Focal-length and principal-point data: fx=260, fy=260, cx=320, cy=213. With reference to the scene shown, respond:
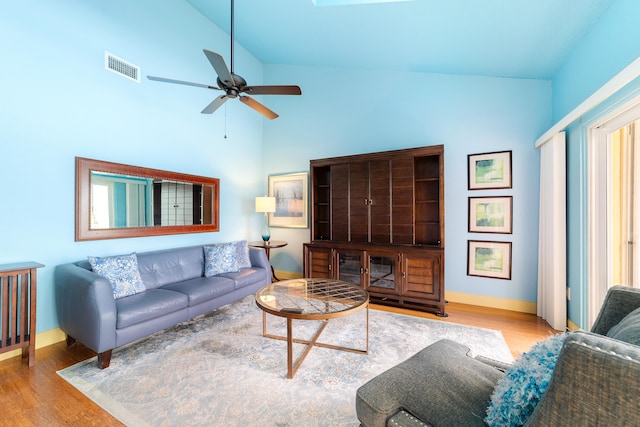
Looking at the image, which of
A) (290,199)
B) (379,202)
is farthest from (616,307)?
(290,199)

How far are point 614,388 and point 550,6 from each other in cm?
283

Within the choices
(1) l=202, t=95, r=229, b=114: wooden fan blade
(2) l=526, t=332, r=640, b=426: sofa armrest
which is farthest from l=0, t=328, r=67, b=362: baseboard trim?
(2) l=526, t=332, r=640, b=426: sofa armrest

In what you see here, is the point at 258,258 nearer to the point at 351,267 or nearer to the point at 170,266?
the point at 170,266

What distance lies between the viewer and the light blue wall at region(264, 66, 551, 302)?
10.7 ft

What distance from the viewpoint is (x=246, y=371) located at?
203 cm

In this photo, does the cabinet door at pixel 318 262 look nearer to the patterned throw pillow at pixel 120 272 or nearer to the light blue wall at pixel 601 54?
the patterned throw pillow at pixel 120 272

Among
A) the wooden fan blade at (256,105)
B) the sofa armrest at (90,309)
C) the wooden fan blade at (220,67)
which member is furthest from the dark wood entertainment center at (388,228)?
the sofa armrest at (90,309)

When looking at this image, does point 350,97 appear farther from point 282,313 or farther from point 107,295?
point 107,295

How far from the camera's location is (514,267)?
333 cm

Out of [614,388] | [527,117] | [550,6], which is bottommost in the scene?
[614,388]

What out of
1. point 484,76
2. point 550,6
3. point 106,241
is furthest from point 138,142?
point 484,76

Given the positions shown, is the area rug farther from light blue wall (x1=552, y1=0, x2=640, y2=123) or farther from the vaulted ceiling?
the vaulted ceiling

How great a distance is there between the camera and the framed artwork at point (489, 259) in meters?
3.37

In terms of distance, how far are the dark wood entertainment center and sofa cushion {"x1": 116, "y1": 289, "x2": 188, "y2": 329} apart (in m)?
1.98
